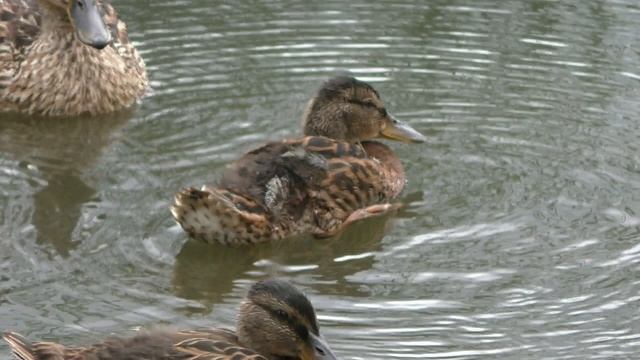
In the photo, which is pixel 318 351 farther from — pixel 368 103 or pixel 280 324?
pixel 368 103

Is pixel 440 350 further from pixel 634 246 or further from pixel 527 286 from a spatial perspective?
pixel 634 246

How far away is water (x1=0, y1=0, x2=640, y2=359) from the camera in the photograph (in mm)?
6805

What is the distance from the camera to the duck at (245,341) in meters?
5.71

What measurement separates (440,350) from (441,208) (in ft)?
5.58

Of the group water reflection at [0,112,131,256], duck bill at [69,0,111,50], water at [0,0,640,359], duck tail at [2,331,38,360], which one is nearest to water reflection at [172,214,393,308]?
water at [0,0,640,359]

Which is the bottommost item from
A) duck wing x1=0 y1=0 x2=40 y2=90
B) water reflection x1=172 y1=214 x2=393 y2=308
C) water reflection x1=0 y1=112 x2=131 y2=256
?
water reflection x1=172 y1=214 x2=393 y2=308

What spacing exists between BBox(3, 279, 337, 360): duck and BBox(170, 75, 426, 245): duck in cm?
132

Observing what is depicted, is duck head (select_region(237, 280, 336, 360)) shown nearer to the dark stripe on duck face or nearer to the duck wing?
the dark stripe on duck face

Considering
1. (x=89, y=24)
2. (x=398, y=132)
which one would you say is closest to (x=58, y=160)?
(x=89, y=24)

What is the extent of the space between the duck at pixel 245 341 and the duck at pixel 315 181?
1.32 metres

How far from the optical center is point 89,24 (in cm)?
952

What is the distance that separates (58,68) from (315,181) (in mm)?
2815

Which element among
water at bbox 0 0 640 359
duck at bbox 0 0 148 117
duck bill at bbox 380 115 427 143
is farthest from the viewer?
duck at bbox 0 0 148 117

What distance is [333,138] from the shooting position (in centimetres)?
867
